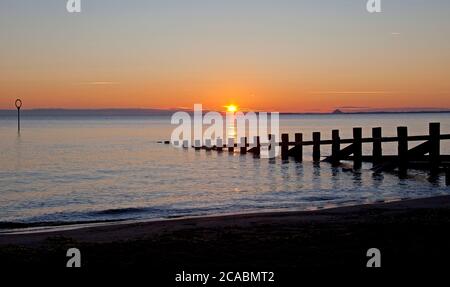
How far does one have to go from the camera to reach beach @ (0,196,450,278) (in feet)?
25.8

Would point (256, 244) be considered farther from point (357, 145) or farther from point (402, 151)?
point (357, 145)

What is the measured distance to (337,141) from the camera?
102ft

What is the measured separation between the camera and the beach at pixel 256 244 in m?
7.87

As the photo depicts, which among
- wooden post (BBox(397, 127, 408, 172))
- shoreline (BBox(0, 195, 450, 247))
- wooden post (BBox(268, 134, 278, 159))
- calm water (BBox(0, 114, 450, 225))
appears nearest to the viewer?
shoreline (BBox(0, 195, 450, 247))

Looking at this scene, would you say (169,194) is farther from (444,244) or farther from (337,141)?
(444,244)

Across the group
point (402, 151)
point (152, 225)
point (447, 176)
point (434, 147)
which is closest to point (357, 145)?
point (402, 151)

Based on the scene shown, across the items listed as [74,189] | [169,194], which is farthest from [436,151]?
[74,189]

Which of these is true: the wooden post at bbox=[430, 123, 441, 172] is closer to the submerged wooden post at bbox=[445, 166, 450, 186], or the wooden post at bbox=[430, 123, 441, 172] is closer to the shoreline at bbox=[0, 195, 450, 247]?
the submerged wooden post at bbox=[445, 166, 450, 186]

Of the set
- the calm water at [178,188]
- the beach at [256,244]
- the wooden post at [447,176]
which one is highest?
the beach at [256,244]

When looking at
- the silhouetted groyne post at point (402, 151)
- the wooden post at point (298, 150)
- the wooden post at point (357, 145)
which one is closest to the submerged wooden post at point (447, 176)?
the silhouetted groyne post at point (402, 151)

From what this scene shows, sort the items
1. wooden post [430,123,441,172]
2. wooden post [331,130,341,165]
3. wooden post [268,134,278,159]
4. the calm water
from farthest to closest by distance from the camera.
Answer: wooden post [268,134,278,159], wooden post [331,130,341,165], wooden post [430,123,441,172], the calm water

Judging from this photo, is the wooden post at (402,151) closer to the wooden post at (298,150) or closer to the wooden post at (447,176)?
the wooden post at (447,176)

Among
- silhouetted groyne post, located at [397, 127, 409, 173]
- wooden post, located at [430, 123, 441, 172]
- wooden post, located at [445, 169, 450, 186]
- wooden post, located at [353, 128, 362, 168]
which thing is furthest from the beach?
wooden post, located at [353, 128, 362, 168]
